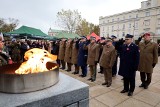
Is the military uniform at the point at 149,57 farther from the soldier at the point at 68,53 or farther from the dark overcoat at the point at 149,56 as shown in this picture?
the soldier at the point at 68,53

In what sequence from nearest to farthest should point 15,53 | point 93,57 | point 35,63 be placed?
point 35,63 < point 93,57 < point 15,53

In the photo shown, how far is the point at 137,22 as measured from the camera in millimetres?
56812

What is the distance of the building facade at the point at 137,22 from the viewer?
1954 inches

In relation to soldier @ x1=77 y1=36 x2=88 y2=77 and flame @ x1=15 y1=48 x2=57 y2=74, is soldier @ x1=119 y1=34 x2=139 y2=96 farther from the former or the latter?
flame @ x1=15 y1=48 x2=57 y2=74

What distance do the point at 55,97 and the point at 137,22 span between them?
60617 mm

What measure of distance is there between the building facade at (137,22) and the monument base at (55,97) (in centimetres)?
4804

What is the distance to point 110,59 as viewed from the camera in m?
5.28

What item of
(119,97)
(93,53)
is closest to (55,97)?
(119,97)

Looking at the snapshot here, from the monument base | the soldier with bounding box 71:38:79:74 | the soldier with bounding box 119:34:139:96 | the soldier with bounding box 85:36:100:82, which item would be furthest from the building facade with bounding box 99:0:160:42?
the monument base

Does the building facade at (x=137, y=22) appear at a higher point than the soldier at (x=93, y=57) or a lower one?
higher

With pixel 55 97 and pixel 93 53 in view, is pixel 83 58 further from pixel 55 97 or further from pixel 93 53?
pixel 55 97

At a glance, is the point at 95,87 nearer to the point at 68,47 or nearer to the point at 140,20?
the point at 68,47

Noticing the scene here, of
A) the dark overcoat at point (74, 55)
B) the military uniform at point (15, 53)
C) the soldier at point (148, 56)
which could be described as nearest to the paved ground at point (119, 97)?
the soldier at point (148, 56)

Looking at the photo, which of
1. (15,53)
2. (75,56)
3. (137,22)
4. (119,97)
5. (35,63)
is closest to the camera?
(35,63)
